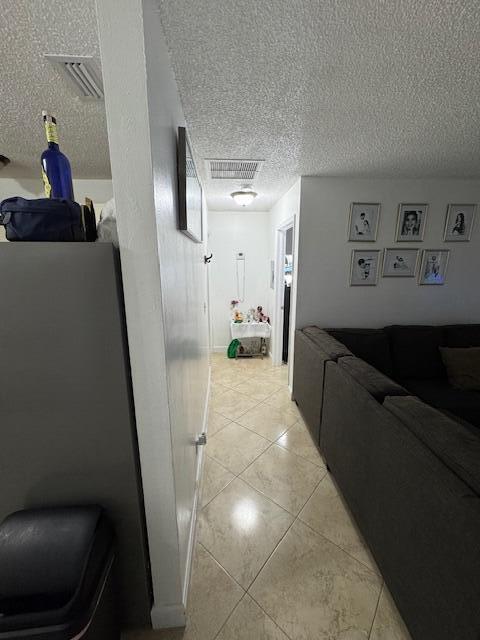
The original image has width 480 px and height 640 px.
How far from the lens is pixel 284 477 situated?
1.84 metres

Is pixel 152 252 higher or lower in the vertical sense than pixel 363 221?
lower

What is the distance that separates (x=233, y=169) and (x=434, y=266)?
2.40 m

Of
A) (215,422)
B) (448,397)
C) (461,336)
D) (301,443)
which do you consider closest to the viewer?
(448,397)

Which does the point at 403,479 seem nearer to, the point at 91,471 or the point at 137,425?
the point at 137,425

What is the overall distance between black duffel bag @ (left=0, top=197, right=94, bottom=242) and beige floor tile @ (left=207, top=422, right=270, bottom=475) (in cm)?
187

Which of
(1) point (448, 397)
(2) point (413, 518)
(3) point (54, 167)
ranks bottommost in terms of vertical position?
(1) point (448, 397)

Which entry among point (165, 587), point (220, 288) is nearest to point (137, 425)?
point (165, 587)

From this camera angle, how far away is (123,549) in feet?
3.11

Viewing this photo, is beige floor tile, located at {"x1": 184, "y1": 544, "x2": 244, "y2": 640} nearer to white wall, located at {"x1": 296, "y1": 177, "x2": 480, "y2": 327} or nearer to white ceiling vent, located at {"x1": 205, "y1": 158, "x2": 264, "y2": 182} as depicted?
white wall, located at {"x1": 296, "y1": 177, "x2": 480, "y2": 327}

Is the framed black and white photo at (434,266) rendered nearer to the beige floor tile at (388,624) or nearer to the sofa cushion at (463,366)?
the sofa cushion at (463,366)

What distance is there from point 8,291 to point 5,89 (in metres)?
1.30

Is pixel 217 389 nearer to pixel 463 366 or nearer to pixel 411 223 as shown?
pixel 463 366

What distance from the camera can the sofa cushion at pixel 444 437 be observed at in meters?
0.84

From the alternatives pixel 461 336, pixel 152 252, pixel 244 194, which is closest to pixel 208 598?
pixel 152 252
